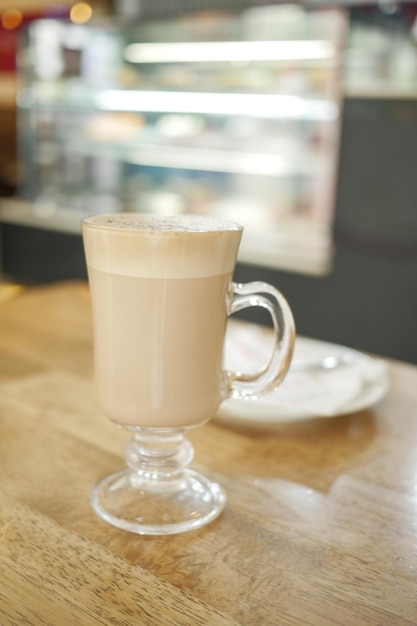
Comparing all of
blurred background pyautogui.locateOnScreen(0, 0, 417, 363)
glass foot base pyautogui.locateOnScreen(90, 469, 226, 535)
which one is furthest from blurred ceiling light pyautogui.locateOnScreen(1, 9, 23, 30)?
glass foot base pyautogui.locateOnScreen(90, 469, 226, 535)

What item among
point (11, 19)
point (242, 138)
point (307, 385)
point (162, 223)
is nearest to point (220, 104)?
point (242, 138)

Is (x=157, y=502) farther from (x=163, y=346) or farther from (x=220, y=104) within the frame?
(x=220, y=104)

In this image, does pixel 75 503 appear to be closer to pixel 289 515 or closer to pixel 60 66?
pixel 289 515

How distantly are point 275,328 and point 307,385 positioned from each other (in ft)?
0.90

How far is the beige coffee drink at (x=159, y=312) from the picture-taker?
609mm

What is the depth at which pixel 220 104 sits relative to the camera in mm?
3109

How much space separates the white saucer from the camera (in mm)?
861

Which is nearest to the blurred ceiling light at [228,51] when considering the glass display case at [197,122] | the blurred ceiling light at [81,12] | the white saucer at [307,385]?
the glass display case at [197,122]

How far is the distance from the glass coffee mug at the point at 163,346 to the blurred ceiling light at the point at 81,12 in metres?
3.13

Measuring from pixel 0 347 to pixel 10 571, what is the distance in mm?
655

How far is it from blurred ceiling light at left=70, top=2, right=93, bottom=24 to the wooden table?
2951 mm

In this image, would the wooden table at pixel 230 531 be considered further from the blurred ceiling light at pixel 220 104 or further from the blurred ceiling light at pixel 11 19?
the blurred ceiling light at pixel 11 19

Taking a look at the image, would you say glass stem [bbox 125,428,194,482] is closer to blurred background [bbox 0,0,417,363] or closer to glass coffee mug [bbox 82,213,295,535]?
glass coffee mug [bbox 82,213,295,535]

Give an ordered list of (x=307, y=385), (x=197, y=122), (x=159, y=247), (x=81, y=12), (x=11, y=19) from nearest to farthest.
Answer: (x=159, y=247)
(x=307, y=385)
(x=197, y=122)
(x=81, y=12)
(x=11, y=19)
